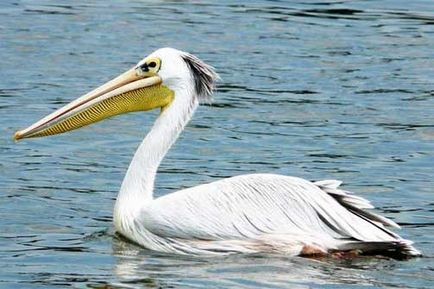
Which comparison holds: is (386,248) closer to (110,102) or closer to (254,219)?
(254,219)

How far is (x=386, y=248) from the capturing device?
344 inches

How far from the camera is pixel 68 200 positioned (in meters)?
10.2

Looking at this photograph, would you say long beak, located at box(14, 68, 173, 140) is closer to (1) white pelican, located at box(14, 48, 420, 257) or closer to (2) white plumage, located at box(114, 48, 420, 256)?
(1) white pelican, located at box(14, 48, 420, 257)

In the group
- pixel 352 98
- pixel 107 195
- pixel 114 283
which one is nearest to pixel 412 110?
pixel 352 98

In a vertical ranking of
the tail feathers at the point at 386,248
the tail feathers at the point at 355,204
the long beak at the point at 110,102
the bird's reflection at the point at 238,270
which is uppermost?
the long beak at the point at 110,102

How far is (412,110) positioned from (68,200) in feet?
12.8

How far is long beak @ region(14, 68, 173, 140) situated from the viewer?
955cm

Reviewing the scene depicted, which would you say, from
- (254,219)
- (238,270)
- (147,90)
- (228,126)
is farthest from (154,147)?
(228,126)

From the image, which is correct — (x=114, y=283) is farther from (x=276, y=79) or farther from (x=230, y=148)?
(x=276, y=79)

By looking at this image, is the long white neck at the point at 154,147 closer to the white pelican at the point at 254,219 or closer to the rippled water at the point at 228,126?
the white pelican at the point at 254,219

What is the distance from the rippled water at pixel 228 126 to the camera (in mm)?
8648

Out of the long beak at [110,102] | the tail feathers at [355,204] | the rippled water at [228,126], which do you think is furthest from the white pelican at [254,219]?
the long beak at [110,102]

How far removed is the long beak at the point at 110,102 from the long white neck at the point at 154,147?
88 millimetres

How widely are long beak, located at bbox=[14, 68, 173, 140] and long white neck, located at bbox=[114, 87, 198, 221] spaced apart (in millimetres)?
88
